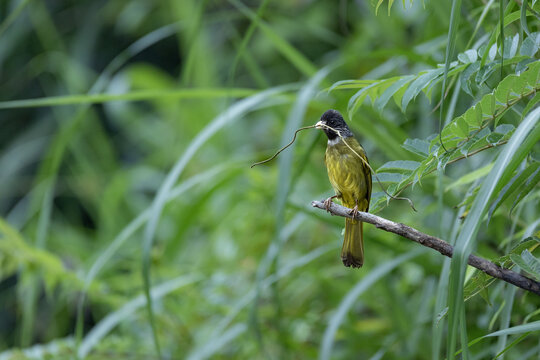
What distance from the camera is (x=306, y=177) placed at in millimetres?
3145

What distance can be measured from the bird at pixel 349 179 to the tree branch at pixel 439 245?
0.41 feet

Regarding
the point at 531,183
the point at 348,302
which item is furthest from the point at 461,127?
the point at 348,302

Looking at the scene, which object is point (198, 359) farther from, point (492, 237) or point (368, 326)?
point (492, 237)

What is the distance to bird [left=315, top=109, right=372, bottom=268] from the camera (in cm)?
107

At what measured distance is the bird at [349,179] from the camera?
1065 millimetres

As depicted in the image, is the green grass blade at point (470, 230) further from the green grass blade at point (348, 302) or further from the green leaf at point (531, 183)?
the green grass blade at point (348, 302)

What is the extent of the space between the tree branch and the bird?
0.13 meters

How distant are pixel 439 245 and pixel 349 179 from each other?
288 millimetres

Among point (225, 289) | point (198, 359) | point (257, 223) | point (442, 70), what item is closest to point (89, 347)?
point (198, 359)

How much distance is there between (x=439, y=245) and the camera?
2.93 ft

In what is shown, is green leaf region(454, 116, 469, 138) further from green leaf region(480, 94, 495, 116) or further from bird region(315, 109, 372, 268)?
bird region(315, 109, 372, 268)

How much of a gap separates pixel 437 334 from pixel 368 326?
1.20 metres

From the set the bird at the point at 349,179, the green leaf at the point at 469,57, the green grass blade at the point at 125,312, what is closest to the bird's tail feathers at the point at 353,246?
the bird at the point at 349,179

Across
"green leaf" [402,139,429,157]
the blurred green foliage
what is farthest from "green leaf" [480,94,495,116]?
"green leaf" [402,139,429,157]
